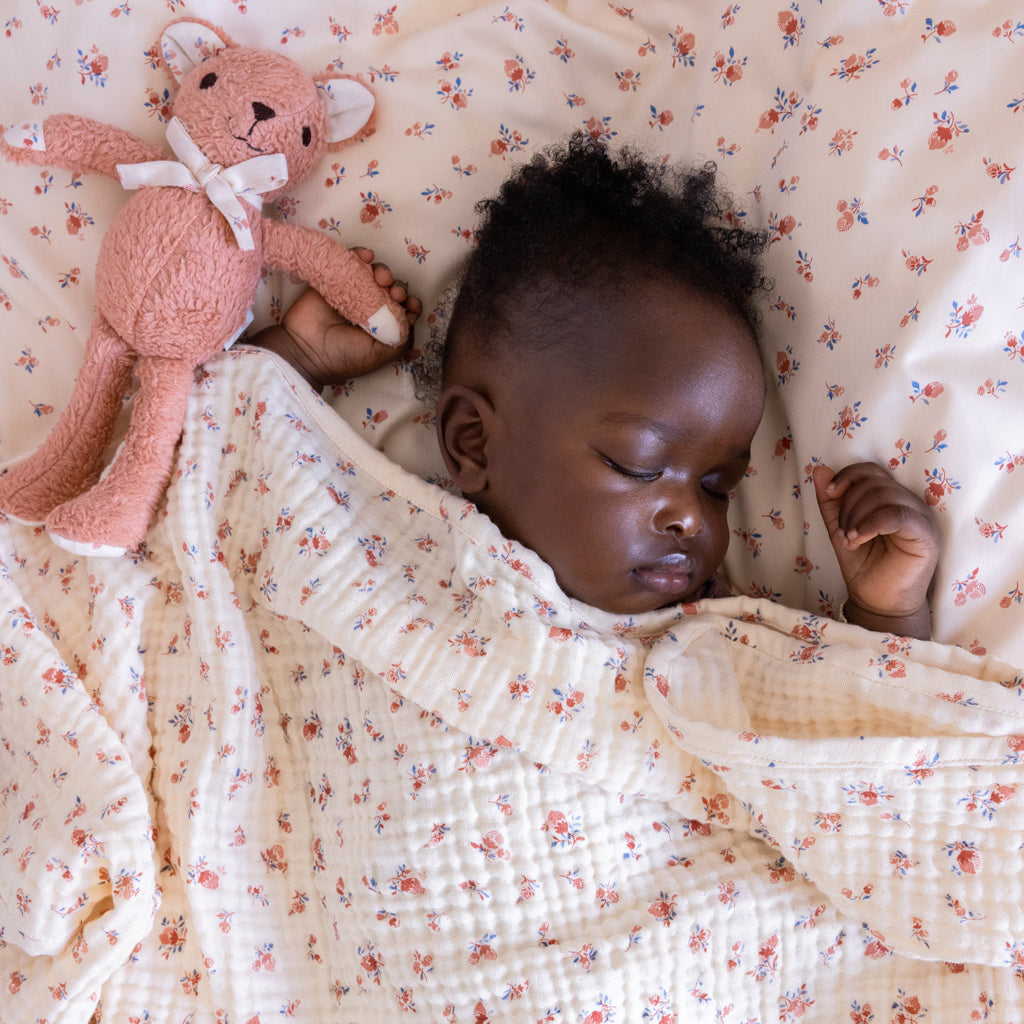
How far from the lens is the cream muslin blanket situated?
1039mm

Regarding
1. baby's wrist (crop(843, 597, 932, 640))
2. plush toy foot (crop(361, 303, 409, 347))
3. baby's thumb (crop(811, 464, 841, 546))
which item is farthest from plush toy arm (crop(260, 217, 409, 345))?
baby's wrist (crop(843, 597, 932, 640))

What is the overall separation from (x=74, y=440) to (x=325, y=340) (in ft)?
1.22

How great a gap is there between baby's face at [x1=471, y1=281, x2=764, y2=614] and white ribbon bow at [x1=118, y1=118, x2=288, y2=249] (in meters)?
0.41

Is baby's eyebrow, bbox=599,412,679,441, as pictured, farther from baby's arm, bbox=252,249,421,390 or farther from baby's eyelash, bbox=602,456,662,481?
baby's arm, bbox=252,249,421,390

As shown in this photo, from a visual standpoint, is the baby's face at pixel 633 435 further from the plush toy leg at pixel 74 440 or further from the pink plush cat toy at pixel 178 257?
the plush toy leg at pixel 74 440

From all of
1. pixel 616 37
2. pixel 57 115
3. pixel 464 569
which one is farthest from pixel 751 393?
pixel 57 115

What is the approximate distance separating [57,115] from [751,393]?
999 mm

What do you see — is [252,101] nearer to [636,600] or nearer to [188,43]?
[188,43]

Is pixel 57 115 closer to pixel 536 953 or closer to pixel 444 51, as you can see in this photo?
pixel 444 51

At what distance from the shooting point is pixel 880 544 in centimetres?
112

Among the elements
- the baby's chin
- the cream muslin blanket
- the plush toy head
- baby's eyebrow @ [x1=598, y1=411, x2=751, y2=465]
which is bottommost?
the cream muslin blanket

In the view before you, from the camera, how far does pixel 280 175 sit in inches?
48.3

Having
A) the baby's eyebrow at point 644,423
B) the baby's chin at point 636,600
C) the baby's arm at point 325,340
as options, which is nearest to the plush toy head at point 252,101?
the baby's arm at point 325,340

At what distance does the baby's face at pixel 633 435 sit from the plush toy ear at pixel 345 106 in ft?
1.56
